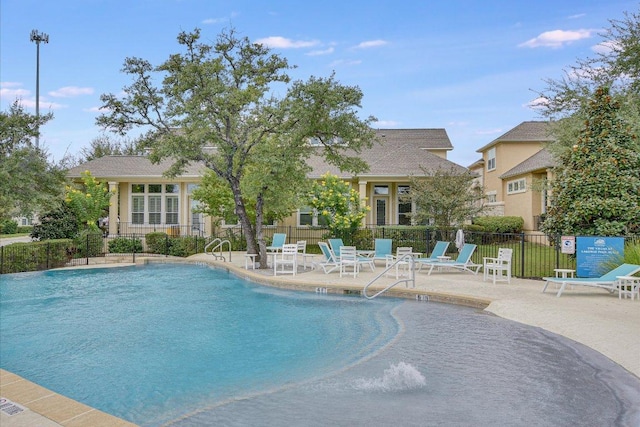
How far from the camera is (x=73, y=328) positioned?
33.6 ft

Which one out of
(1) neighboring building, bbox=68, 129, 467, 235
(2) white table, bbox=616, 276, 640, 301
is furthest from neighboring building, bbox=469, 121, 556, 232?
(2) white table, bbox=616, 276, 640, 301

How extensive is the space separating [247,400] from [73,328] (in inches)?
244

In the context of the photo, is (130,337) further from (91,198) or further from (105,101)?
(91,198)

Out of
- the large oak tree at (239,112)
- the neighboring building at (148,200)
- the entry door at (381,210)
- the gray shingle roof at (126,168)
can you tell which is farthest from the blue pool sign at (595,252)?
the neighboring building at (148,200)

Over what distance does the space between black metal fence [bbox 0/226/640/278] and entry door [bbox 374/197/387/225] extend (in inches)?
131

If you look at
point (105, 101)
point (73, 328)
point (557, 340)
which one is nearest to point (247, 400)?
point (557, 340)

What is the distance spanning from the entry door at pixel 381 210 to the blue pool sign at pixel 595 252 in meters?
15.3

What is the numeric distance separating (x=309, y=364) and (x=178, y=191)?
23.6 m

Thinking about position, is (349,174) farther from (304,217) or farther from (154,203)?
(154,203)

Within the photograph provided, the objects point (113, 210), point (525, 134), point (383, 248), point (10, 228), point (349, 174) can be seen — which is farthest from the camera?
point (10, 228)

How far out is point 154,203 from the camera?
1160 inches

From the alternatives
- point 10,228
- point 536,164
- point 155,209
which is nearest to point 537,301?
point 536,164

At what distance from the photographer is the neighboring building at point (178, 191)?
27.7 metres

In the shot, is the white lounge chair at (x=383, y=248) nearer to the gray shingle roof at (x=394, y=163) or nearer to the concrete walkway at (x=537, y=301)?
the concrete walkway at (x=537, y=301)
